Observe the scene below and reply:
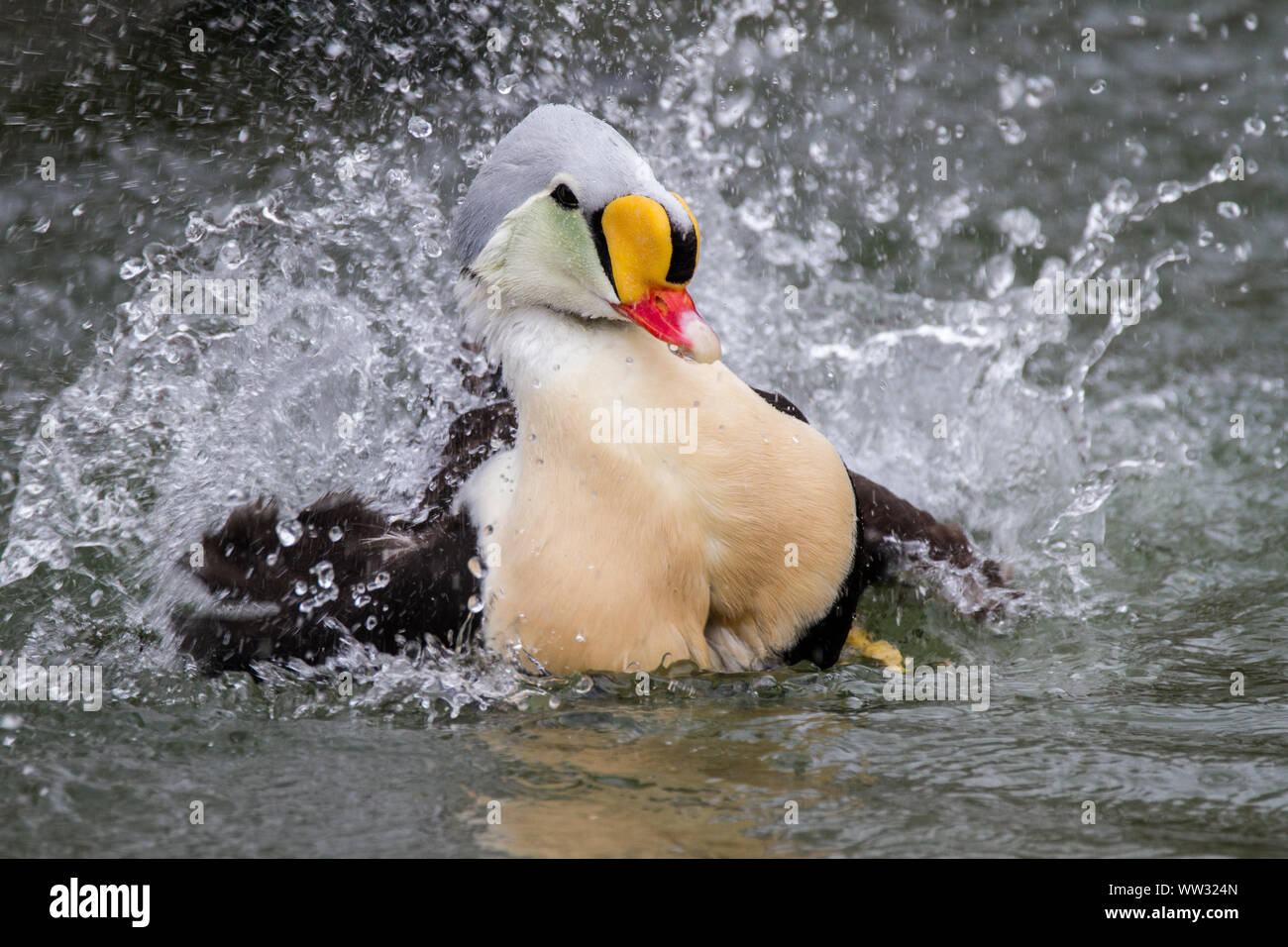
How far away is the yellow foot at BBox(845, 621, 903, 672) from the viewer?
3434mm

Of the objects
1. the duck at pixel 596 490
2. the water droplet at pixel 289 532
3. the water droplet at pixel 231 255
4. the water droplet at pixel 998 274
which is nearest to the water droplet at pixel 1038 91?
the water droplet at pixel 998 274

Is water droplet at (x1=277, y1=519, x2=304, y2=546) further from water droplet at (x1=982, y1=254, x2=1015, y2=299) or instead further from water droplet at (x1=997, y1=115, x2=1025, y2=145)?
water droplet at (x1=997, y1=115, x2=1025, y2=145)

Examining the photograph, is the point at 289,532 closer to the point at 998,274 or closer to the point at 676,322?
the point at 676,322

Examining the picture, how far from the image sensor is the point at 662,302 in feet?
9.32

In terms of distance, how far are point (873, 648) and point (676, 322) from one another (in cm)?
116

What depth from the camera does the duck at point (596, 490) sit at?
2838mm

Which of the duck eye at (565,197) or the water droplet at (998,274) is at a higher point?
the water droplet at (998,274)

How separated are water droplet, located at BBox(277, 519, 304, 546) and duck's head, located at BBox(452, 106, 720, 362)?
72 centimetres

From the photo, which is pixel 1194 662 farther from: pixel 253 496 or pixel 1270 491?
pixel 253 496

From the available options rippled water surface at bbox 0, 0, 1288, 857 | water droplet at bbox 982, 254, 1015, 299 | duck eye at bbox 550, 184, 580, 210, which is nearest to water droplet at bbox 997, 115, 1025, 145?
rippled water surface at bbox 0, 0, 1288, 857

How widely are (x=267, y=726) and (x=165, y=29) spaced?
175 inches

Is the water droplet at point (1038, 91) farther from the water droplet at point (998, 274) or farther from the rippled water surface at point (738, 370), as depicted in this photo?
the water droplet at point (998, 274)
